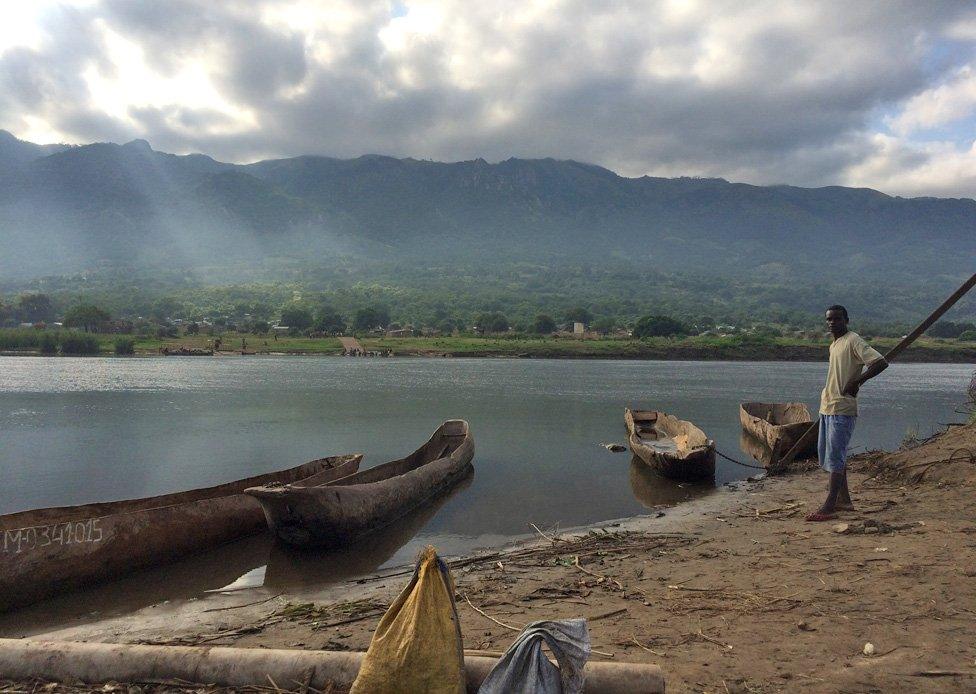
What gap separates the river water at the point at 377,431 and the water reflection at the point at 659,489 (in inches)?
2.4

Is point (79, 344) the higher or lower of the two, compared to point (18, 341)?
lower

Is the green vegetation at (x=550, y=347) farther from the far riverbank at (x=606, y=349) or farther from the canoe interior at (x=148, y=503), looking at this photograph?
the canoe interior at (x=148, y=503)

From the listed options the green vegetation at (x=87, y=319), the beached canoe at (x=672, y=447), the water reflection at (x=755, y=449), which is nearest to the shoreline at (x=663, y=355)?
the green vegetation at (x=87, y=319)

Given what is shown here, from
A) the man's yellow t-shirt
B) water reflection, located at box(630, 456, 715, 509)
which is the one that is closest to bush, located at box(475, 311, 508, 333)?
water reflection, located at box(630, 456, 715, 509)

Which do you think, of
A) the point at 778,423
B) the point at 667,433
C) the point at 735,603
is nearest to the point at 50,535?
the point at 735,603

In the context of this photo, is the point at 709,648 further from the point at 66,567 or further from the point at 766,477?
the point at 766,477

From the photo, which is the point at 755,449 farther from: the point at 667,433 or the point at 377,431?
the point at 377,431

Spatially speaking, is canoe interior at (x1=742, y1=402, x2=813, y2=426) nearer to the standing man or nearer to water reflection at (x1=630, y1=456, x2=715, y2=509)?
water reflection at (x1=630, y1=456, x2=715, y2=509)

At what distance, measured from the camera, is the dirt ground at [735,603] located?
419 cm

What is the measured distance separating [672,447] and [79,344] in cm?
7153

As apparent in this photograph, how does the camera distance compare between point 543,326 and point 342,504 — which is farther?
point 543,326

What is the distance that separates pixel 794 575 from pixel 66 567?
27.0 feet

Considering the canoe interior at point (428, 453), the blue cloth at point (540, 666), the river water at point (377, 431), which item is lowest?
the river water at point (377, 431)

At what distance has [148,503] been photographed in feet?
30.0
